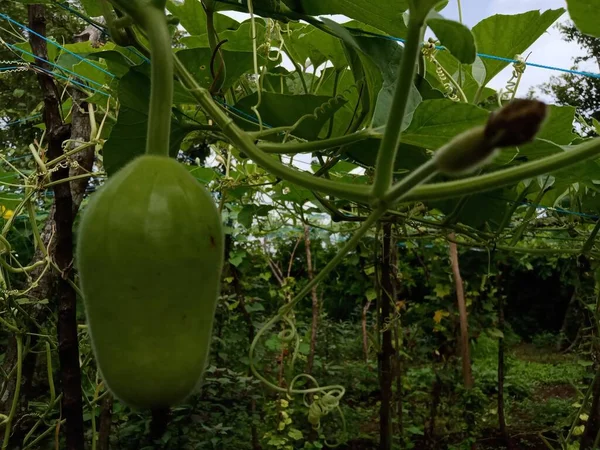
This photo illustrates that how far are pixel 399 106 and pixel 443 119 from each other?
1.02 ft

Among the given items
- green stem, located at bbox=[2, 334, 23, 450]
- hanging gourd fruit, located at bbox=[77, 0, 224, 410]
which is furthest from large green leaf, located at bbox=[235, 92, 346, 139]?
green stem, located at bbox=[2, 334, 23, 450]

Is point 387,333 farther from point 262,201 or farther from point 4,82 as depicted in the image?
point 4,82

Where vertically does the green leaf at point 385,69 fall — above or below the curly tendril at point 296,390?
above

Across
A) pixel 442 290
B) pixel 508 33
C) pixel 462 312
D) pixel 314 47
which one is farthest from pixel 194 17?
pixel 442 290

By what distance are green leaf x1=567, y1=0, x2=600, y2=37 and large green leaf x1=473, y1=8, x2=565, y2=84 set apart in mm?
221

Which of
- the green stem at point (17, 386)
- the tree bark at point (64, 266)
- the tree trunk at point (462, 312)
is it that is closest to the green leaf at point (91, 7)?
the tree bark at point (64, 266)

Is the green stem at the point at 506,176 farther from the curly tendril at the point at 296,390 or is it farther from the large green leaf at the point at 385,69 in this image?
the curly tendril at the point at 296,390

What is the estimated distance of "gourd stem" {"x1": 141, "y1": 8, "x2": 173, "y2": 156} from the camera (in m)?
0.35

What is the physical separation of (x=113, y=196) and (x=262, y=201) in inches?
64.0

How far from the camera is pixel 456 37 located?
1.36 feet

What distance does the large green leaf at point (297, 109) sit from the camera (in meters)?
0.69

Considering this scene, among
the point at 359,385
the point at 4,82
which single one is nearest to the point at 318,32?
the point at 359,385

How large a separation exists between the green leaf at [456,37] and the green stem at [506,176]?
10 cm

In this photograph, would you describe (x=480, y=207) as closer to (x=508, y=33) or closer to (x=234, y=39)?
(x=508, y=33)
